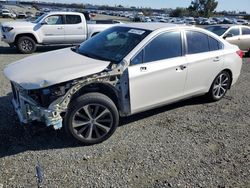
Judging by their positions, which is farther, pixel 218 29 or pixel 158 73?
pixel 218 29

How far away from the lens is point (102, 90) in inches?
154

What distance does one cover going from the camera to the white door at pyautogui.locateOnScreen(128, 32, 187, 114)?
13.2 feet

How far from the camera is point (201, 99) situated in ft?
18.9

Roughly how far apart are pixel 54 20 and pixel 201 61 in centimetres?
834

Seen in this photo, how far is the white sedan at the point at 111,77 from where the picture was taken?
353 centimetres

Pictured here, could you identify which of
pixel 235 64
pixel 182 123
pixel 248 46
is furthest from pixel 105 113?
pixel 248 46

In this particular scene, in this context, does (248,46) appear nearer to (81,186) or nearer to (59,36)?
(59,36)

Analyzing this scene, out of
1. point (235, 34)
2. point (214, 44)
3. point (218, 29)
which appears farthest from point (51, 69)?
point (235, 34)

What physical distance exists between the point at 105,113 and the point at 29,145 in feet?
3.81

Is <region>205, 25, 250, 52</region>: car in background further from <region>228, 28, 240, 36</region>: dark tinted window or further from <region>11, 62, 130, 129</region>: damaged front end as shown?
<region>11, 62, 130, 129</region>: damaged front end

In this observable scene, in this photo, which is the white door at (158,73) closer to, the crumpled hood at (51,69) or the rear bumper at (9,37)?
the crumpled hood at (51,69)

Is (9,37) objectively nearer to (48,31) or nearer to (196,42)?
(48,31)

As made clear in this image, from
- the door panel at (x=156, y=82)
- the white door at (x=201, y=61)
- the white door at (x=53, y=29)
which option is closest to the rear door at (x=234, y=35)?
the white door at (x=201, y=61)

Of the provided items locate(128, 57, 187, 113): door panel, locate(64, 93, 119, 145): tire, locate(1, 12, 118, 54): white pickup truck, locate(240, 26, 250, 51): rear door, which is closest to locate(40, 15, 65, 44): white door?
locate(1, 12, 118, 54): white pickup truck
